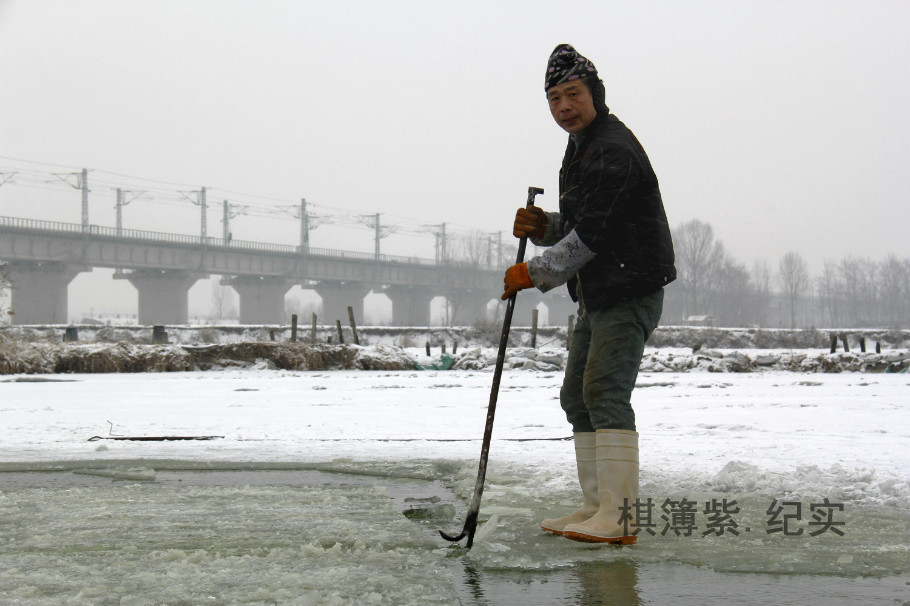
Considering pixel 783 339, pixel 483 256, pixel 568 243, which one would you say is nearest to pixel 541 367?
pixel 568 243

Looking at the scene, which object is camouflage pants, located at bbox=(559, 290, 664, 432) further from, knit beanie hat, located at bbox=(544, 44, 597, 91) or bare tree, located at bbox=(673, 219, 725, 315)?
bare tree, located at bbox=(673, 219, 725, 315)

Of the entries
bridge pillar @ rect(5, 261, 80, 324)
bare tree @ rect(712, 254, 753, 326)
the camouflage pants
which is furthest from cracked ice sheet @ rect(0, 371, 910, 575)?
bare tree @ rect(712, 254, 753, 326)

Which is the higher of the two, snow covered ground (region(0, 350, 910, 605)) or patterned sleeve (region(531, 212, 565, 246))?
patterned sleeve (region(531, 212, 565, 246))

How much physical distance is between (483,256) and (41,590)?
89.1 m

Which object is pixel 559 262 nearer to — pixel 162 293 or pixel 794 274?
pixel 162 293

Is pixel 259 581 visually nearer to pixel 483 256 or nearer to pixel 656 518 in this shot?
pixel 656 518

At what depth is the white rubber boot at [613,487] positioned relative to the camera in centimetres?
271

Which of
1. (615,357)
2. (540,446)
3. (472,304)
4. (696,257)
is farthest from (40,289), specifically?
(696,257)

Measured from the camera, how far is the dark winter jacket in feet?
9.37

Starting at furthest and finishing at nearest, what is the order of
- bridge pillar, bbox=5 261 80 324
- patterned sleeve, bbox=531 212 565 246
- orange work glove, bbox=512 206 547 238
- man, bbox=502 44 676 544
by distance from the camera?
bridge pillar, bbox=5 261 80 324 < patterned sleeve, bbox=531 212 565 246 < orange work glove, bbox=512 206 547 238 < man, bbox=502 44 676 544

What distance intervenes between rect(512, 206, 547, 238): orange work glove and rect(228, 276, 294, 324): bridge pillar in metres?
62.4

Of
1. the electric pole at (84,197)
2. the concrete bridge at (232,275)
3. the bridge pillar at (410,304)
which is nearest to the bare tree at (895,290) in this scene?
the concrete bridge at (232,275)

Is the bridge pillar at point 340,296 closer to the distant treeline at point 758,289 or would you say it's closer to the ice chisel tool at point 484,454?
the distant treeline at point 758,289

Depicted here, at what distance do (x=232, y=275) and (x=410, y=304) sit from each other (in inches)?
811
